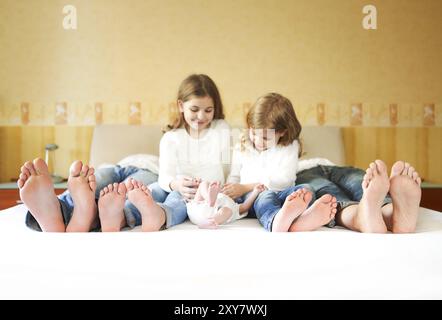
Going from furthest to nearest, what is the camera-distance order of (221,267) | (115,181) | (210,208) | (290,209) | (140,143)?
1. (140,143)
2. (115,181)
3. (210,208)
4. (290,209)
5. (221,267)

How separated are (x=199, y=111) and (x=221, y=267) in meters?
0.97

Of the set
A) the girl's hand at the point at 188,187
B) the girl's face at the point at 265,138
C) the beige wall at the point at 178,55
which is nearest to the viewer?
the girl's hand at the point at 188,187

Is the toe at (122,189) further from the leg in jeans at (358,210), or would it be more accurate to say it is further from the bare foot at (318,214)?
the leg in jeans at (358,210)

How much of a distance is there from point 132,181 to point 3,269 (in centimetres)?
39

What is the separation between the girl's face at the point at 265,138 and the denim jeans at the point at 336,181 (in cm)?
23

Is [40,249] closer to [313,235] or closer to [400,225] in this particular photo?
[313,235]

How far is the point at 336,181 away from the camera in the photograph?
1.74m

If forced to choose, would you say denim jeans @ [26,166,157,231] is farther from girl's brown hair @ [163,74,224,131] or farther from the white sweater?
girl's brown hair @ [163,74,224,131]

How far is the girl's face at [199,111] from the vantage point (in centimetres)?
165

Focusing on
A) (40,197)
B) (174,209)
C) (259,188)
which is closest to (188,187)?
(174,209)

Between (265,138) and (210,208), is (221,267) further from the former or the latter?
(265,138)

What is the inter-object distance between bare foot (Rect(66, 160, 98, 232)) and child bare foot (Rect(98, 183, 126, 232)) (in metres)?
0.04

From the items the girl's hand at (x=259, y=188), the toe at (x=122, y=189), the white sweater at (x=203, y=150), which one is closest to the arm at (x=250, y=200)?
the girl's hand at (x=259, y=188)

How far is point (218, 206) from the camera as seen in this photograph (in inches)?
47.6
